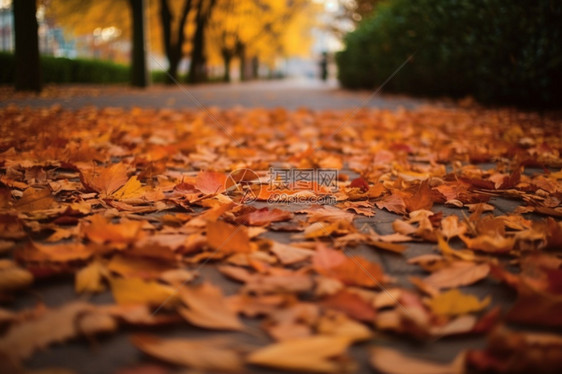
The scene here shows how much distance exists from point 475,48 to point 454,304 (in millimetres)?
7072

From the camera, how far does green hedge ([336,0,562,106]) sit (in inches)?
231

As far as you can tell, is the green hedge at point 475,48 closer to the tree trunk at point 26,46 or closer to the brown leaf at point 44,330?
the brown leaf at point 44,330

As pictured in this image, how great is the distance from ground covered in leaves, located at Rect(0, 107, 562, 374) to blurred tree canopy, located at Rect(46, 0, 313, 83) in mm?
10613

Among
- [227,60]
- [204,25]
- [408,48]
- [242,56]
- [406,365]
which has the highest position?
[242,56]

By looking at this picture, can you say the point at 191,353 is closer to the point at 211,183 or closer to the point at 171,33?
the point at 211,183

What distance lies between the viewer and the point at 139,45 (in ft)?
42.8

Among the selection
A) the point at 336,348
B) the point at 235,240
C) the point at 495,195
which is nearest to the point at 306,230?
the point at 235,240

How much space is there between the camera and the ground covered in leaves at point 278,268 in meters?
0.95

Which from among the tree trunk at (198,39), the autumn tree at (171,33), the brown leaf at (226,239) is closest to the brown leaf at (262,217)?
the brown leaf at (226,239)

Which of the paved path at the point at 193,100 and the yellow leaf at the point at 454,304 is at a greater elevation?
the paved path at the point at 193,100

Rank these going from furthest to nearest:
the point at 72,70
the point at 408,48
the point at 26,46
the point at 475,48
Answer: the point at 72,70
the point at 408,48
the point at 26,46
the point at 475,48

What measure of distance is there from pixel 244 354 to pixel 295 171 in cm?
196

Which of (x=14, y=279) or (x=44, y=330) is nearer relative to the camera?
(x=44, y=330)

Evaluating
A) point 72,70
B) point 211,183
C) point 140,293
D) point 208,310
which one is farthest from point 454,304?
point 72,70
